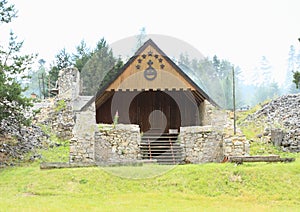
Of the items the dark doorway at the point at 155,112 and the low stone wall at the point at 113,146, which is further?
the dark doorway at the point at 155,112

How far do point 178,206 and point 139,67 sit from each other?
8366mm

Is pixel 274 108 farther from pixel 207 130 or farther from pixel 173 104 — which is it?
pixel 207 130

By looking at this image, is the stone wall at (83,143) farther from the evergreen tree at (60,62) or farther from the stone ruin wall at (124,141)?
the evergreen tree at (60,62)

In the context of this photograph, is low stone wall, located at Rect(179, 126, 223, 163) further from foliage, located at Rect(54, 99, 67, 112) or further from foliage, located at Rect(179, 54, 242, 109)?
foliage, located at Rect(179, 54, 242, 109)

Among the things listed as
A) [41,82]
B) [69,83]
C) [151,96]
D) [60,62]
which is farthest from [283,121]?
[41,82]

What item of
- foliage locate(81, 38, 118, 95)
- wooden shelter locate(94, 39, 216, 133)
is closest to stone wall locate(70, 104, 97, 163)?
wooden shelter locate(94, 39, 216, 133)

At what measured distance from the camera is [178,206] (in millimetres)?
8164

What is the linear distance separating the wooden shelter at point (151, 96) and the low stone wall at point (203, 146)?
1.65 m

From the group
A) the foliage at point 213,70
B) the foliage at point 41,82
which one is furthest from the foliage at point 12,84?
the foliage at point 213,70

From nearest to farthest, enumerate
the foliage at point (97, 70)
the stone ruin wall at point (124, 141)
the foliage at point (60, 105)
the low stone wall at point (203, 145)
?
the stone ruin wall at point (124, 141), the low stone wall at point (203, 145), the foliage at point (60, 105), the foliage at point (97, 70)

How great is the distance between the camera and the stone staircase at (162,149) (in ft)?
48.1

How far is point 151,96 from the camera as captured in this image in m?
18.0

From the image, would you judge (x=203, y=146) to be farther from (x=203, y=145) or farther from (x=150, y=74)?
(x=150, y=74)

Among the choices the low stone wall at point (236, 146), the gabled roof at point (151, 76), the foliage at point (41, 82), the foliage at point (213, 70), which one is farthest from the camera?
the foliage at point (213, 70)
